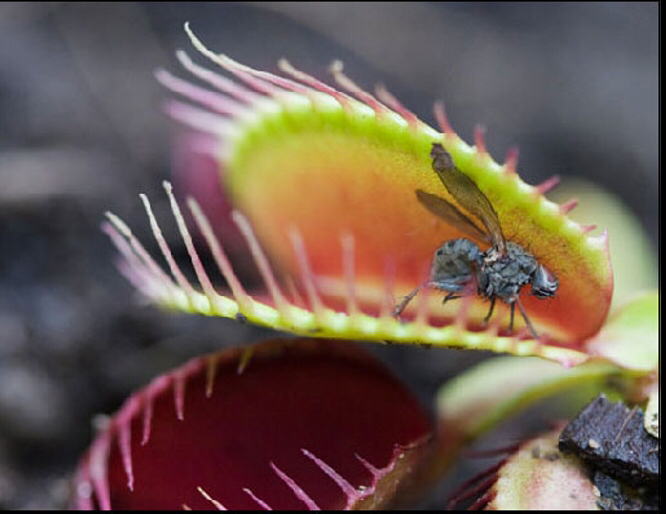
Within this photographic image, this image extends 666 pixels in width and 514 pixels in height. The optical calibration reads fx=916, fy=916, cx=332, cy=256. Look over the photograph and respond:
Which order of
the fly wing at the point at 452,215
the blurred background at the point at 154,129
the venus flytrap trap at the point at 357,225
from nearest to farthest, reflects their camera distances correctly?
1. the venus flytrap trap at the point at 357,225
2. the fly wing at the point at 452,215
3. the blurred background at the point at 154,129

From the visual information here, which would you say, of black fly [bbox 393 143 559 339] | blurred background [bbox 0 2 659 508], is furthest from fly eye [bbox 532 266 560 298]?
blurred background [bbox 0 2 659 508]

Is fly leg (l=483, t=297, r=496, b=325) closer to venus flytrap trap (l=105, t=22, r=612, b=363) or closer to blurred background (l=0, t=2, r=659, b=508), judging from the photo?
venus flytrap trap (l=105, t=22, r=612, b=363)

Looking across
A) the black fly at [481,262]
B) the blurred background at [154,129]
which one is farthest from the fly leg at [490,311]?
the blurred background at [154,129]

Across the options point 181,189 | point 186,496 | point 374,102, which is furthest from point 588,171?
point 186,496

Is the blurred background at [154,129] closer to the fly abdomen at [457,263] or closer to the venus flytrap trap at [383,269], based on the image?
the venus flytrap trap at [383,269]

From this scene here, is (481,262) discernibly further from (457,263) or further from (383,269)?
(383,269)

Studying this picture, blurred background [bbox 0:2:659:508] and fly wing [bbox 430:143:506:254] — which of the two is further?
blurred background [bbox 0:2:659:508]

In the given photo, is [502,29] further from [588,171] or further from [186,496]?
[186,496]
